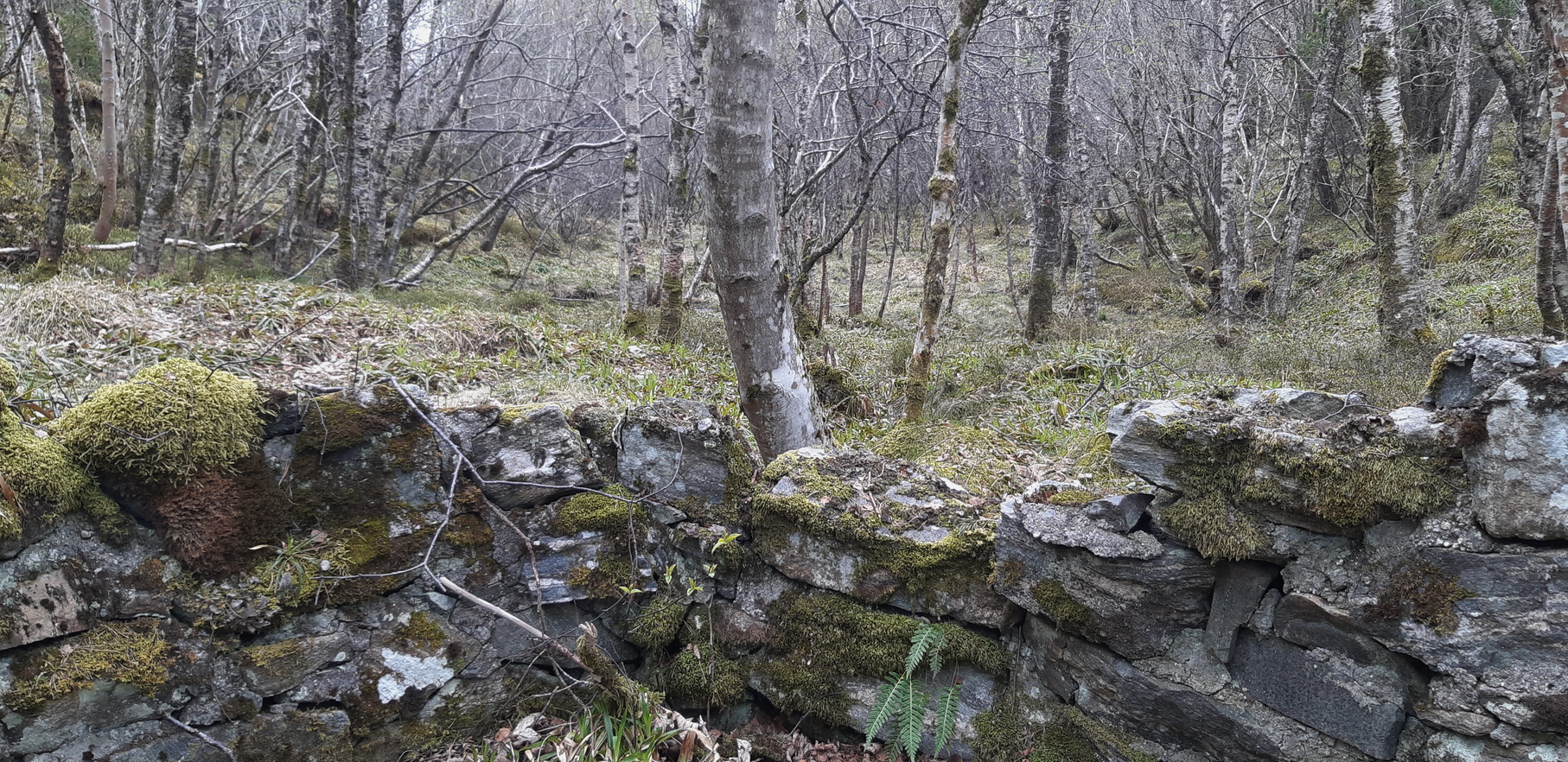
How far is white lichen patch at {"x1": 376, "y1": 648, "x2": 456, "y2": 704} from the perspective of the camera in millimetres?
3049

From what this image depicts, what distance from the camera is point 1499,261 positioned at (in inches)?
403

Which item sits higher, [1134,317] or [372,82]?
[372,82]

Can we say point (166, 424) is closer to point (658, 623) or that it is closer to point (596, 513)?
point (596, 513)

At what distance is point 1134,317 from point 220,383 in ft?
44.5

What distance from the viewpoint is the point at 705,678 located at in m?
3.44

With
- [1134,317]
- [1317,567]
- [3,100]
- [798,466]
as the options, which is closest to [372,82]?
[3,100]

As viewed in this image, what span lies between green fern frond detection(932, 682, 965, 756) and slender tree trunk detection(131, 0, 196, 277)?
776 cm

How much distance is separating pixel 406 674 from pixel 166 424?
1.31 m

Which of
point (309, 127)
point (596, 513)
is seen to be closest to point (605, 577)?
point (596, 513)

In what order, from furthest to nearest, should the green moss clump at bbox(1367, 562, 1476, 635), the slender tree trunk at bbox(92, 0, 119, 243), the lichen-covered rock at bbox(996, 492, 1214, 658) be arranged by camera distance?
1. the slender tree trunk at bbox(92, 0, 119, 243)
2. the lichen-covered rock at bbox(996, 492, 1214, 658)
3. the green moss clump at bbox(1367, 562, 1476, 635)

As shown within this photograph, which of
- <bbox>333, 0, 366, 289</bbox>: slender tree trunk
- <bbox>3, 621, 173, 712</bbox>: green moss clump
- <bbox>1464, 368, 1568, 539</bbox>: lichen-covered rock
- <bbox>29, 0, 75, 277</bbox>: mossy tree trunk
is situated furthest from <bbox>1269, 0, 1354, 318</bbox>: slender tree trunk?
<bbox>29, 0, 75, 277</bbox>: mossy tree trunk

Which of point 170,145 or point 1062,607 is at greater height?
point 170,145

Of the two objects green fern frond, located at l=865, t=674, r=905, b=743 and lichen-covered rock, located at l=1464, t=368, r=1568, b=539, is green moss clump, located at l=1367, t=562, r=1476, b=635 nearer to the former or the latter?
lichen-covered rock, located at l=1464, t=368, r=1568, b=539

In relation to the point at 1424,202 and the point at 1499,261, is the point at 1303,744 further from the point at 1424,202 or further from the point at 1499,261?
the point at 1424,202
